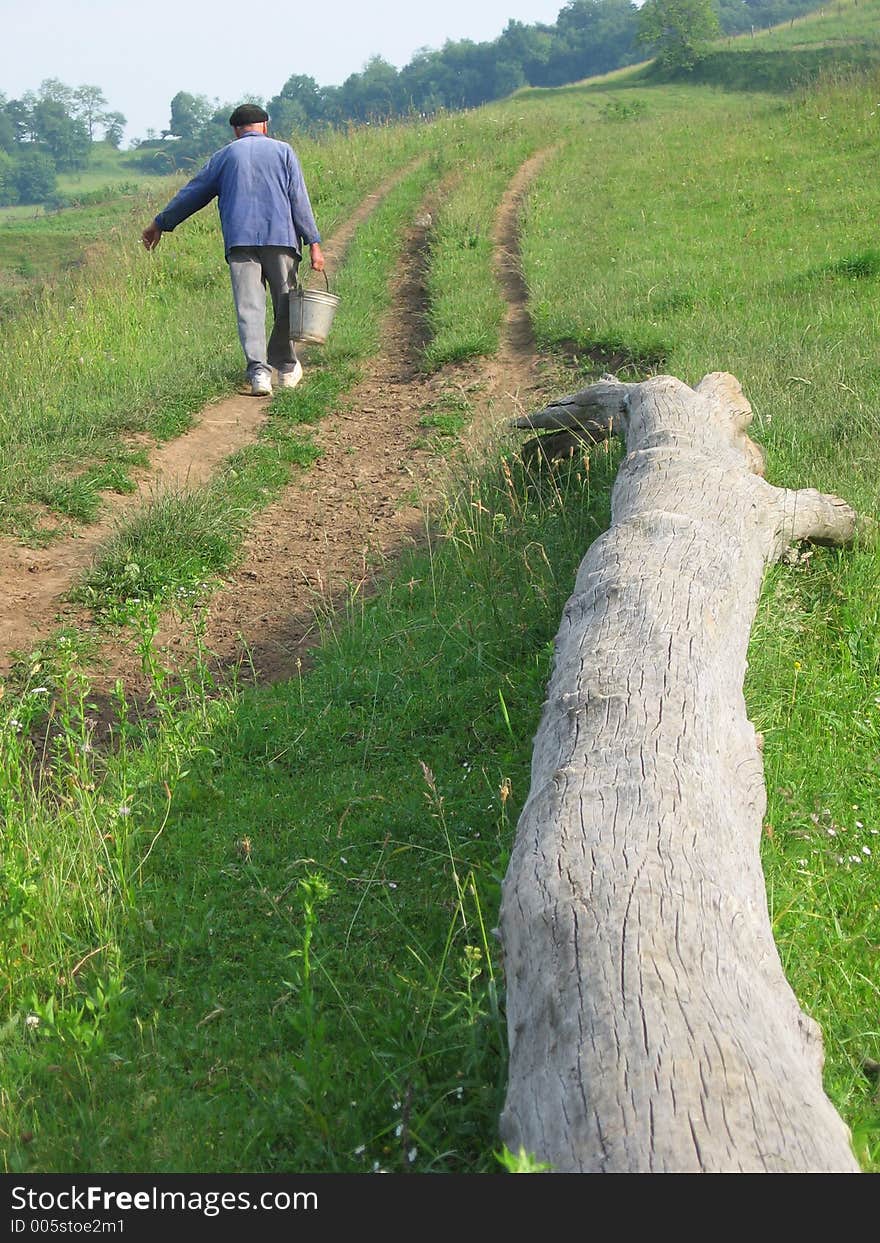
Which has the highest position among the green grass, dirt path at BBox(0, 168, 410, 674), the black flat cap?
the black flat cap

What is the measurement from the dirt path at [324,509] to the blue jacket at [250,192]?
1347 mm

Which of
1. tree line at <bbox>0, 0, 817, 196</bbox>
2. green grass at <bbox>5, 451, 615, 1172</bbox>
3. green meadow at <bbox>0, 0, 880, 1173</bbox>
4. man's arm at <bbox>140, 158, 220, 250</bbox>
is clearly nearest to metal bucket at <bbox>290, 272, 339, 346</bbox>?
green meadow at <bbox>0, 0, 880, 1173</bbox>

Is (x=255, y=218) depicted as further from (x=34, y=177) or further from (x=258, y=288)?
(x=34, y=177)

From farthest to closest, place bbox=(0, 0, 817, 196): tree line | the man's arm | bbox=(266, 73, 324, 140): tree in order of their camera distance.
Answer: bbox=(0, 0, 817, 196): tree line, bbox=(266, 73, 324, 140): tree, the man's arm

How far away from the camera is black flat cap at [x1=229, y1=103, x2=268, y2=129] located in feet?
29.7

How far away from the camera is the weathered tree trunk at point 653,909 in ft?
5.72

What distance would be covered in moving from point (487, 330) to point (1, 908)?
7.99 meters

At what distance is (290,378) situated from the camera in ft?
30.9

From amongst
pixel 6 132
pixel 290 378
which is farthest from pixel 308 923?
pixel 6 132

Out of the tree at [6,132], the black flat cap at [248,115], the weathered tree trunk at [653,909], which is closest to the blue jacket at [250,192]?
the black flat cap at [248,115]

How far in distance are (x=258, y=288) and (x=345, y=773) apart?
600 centimetres

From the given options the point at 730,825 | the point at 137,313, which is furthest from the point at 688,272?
the point at 730,825

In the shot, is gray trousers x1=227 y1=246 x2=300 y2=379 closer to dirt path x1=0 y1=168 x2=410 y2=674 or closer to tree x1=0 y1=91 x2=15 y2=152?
dirt path x1=0 y1=168 x2=410 y2=674

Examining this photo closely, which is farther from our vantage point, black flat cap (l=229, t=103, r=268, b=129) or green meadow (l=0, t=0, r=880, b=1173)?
black flat cap (l=229, t=103, r=268, b=129)
